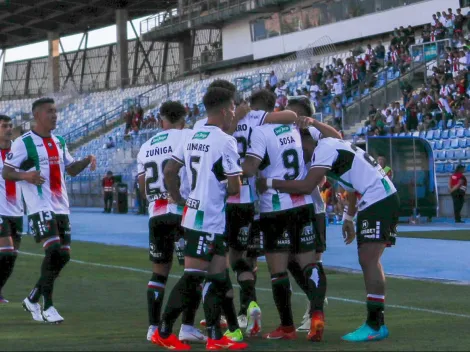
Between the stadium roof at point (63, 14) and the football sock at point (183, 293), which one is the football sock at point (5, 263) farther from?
the stadium roof at point (63, 14)

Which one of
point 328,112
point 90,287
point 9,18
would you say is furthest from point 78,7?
point 90,287

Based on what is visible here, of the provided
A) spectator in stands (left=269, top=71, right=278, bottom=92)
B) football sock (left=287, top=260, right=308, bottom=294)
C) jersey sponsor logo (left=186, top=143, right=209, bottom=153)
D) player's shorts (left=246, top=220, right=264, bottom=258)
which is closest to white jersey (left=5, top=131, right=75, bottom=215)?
player's shorts (left=246, top=220, right=264, bottom=258)

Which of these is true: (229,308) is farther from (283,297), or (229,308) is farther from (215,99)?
(215,99)

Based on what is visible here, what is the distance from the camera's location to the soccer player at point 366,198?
8914mm

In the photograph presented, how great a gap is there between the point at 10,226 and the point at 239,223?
4.23 metres

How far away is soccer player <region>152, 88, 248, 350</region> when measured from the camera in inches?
328

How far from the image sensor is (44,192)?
418 inches

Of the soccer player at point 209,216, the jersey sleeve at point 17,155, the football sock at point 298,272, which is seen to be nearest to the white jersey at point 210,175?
the soccer player at point 209,216

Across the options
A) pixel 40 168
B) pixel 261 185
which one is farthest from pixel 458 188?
pixel 261 185

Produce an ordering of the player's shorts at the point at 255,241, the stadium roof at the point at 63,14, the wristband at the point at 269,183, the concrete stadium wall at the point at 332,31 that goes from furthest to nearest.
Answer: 1. the stadium roof at the point at 63,14
2. the concrete stadium wall at the point at 332,31
3. the player's shorts at the point at 255,241
4. the wristband at the point at 269,183

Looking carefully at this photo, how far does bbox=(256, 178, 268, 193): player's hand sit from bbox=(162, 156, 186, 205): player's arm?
0.69 metres

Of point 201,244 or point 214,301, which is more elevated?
point 201,244

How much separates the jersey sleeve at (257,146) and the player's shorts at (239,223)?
447 millimetres

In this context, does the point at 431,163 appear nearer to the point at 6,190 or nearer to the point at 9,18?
the point at 6,190
